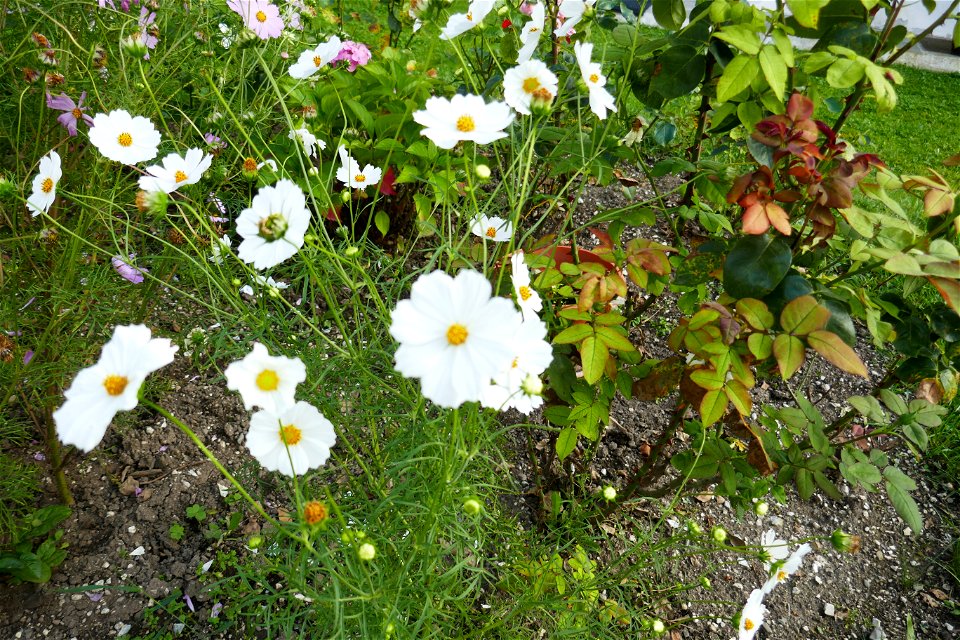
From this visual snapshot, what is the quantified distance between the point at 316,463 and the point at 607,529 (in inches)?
37.1

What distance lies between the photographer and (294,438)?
759 millimetres

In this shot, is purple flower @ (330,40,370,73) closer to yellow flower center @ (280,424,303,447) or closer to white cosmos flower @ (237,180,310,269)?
white cosmos flower @ (237,180,310,269)

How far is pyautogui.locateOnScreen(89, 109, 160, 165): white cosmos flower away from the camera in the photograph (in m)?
0.93

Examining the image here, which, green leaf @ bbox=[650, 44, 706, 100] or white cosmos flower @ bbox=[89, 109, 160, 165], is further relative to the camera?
green leaf @ bbox=[650, 44, 706, 100]

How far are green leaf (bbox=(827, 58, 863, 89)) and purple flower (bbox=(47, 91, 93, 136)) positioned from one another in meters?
1.30

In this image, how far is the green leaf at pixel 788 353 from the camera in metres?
0.93

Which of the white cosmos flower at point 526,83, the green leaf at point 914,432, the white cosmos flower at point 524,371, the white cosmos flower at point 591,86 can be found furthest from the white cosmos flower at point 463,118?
the green leaf at point 914,432


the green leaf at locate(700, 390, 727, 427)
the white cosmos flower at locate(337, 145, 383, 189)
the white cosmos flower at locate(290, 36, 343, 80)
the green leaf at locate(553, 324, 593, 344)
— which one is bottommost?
the green leaf at locate(700, 390, 727, 427)

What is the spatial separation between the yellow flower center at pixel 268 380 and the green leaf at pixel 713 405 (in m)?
0.64

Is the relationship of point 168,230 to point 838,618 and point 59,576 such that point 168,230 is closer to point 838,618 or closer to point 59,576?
point 59,576

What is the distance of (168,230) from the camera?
1.54 meters

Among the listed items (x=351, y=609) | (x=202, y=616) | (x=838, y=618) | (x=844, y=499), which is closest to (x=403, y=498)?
(x=351, y=609)

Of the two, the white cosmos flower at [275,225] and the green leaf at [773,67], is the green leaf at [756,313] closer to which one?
the green leaf at [773,67]

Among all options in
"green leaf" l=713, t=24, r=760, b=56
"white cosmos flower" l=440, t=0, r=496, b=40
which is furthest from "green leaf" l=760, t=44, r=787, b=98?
"white cosmos flower" l=440, t=0, r=496, b=40
